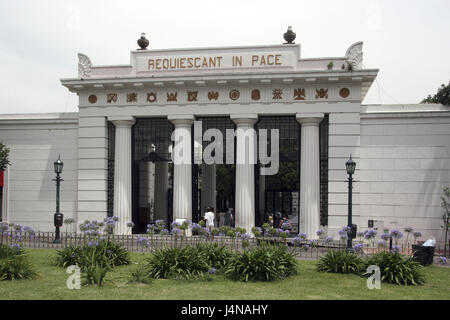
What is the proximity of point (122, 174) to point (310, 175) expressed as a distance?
9.69 meters

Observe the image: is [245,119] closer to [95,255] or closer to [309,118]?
[309,118]

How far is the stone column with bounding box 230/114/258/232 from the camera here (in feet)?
76.0

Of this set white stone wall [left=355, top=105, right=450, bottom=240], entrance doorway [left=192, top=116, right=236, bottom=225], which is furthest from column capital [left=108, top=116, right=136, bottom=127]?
white stone wall [left=355, top=105, right=450, bottom=240]

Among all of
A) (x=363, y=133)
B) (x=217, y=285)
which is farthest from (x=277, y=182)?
(x=217, y=285)

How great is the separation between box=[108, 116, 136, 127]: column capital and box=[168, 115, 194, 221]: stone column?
210cm

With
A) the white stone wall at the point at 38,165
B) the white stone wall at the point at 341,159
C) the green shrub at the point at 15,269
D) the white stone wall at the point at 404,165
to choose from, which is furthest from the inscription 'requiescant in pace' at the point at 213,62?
the green shrub at the point at 15,269

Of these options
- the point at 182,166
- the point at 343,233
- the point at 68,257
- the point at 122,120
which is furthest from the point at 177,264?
the point at 122,120

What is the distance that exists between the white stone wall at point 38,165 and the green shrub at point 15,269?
1272 centimetres

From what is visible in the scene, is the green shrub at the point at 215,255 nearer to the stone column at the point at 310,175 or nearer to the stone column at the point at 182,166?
the stone column at the point at 310,175

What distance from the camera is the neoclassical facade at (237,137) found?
885 inches

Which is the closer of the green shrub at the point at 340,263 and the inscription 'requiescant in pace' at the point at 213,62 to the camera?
the green shrub at the point at 340,263

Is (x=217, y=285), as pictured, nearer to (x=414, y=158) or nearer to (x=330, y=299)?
(x=330, y=299)

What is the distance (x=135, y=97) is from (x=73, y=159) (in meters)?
4.98

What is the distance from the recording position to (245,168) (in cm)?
2323
